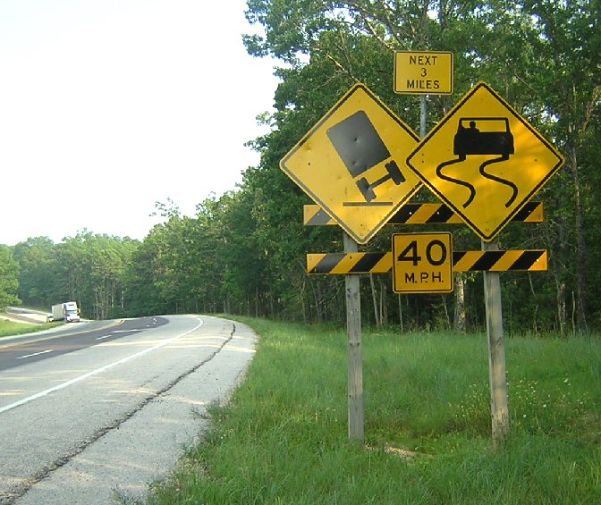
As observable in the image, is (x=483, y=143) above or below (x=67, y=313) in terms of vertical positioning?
above

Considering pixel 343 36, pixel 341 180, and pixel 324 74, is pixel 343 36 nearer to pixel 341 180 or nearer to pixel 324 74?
pixel 324 74

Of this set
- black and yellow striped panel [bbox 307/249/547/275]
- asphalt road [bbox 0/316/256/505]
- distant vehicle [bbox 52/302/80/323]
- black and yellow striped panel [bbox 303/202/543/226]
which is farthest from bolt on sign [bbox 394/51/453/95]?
distant vehicle [bbox 52/302/80/323]

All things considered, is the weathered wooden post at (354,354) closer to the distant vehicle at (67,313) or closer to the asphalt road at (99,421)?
the asphalt road at (99,421)

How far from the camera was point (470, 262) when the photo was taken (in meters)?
5.05

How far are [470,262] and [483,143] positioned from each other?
3.41ft

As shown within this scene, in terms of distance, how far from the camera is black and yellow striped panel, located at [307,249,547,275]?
5039 millimetres

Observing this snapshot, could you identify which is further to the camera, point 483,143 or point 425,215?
point 425,215

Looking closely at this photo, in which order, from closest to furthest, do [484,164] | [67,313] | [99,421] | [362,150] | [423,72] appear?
[484,164], [362,150], [423,72], [99,421], [67,313]

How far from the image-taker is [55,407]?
Result: 8258 mm

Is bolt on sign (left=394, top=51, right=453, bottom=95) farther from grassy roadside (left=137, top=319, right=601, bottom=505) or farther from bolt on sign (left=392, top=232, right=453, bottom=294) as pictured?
grassy roadside (left=137, top=319, right=601, bottom=505)

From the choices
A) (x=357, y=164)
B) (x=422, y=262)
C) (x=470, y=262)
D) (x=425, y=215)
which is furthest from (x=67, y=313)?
(x=470, y=262)

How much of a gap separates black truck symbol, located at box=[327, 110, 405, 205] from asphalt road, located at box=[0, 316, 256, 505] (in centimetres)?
302

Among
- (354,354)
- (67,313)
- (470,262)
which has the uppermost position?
(470,262)

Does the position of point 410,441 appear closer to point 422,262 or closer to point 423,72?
point 422,262
